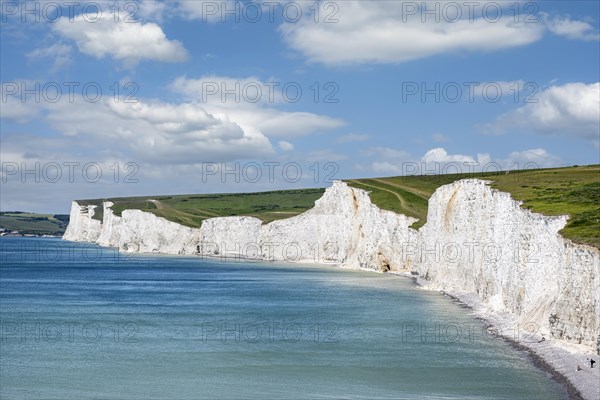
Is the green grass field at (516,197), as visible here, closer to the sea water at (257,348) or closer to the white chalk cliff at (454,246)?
the white chalk cliff at (454,246)

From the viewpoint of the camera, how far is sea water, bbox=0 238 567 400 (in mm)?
29594

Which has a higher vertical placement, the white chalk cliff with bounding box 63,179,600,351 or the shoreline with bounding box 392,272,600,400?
the white chalk cliff with bounding box 63,179,600,351

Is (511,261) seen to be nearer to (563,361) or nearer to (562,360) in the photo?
(562,360)

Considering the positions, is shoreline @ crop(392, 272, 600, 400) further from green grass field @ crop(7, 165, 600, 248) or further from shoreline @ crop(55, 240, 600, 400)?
green grass field @ crop(7, 165, 600, 248)

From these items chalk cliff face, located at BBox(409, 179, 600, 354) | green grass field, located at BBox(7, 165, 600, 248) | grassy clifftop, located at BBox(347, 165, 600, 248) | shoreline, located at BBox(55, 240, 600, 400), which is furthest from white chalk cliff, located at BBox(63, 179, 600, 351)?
green grass field, located at BBox(7, 165, 600, 248)

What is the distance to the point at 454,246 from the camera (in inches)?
2709

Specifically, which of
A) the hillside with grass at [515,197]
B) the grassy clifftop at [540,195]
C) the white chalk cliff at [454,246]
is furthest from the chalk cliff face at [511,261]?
the hillside with grass at [515,197]

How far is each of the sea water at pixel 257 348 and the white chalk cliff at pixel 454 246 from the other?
311cm

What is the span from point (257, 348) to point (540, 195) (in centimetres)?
2814

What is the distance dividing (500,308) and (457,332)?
318 inches

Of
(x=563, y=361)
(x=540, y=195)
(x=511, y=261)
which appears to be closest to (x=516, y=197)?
(x=540, y=195)

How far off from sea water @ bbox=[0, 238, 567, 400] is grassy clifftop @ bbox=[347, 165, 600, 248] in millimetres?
8167

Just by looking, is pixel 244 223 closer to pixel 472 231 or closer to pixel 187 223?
pixel 187 223

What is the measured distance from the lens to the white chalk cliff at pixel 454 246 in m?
33.6
